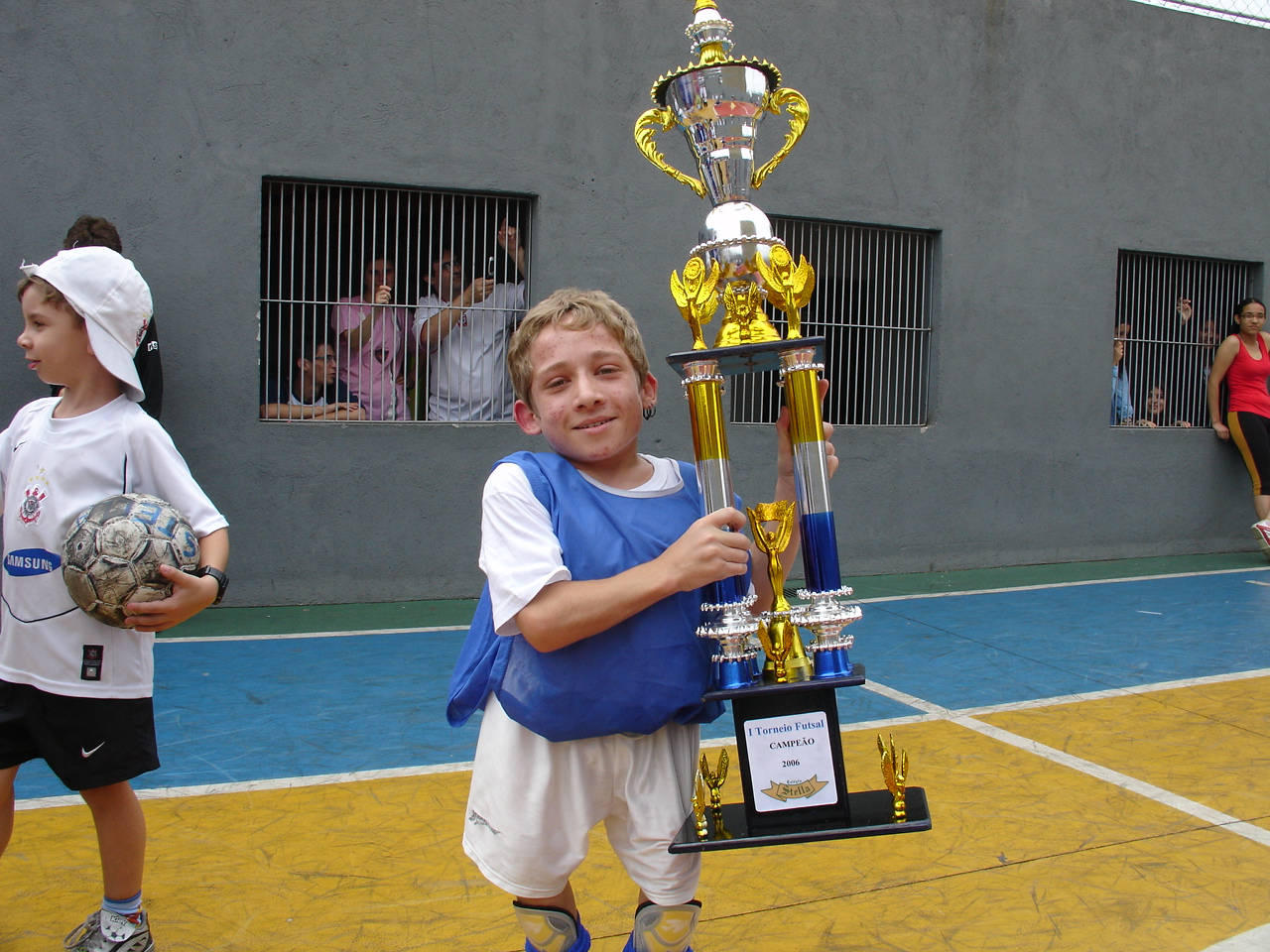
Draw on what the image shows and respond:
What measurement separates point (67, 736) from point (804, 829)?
1.70 meters

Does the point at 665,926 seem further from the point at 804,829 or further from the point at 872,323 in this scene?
the point at 872,323

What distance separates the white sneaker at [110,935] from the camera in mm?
2289

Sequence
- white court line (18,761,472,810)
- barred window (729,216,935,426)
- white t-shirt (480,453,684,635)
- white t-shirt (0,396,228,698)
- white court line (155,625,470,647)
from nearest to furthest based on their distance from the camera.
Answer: white t-shirt (480,453,684,635)
white t-shirt (0,396,228,698)
white court line (18,761,472,810)
white court line (155,625,470,647)
barred window (729,216,935,426)

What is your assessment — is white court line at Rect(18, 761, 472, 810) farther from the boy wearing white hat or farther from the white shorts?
the white shorts

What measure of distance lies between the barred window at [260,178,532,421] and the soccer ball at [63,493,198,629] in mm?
4445

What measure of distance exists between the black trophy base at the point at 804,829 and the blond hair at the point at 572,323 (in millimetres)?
878

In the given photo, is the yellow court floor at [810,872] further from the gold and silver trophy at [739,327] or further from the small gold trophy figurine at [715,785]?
the gold and silver trophy at [739,327]

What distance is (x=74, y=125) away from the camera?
19.5 ft

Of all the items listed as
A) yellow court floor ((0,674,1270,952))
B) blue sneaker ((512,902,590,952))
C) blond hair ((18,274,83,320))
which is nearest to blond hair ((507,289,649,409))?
blue sneaker ((512,902,590,952))

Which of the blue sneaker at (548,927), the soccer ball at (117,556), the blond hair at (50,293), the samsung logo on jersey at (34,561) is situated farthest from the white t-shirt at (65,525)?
the blue sneaker at (548,927)

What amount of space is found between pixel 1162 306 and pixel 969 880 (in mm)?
8001

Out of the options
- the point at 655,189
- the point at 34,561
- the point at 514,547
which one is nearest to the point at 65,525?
the point at 34,561

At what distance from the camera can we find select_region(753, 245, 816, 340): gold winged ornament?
78.9 inches

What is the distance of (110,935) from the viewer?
7.51ft
